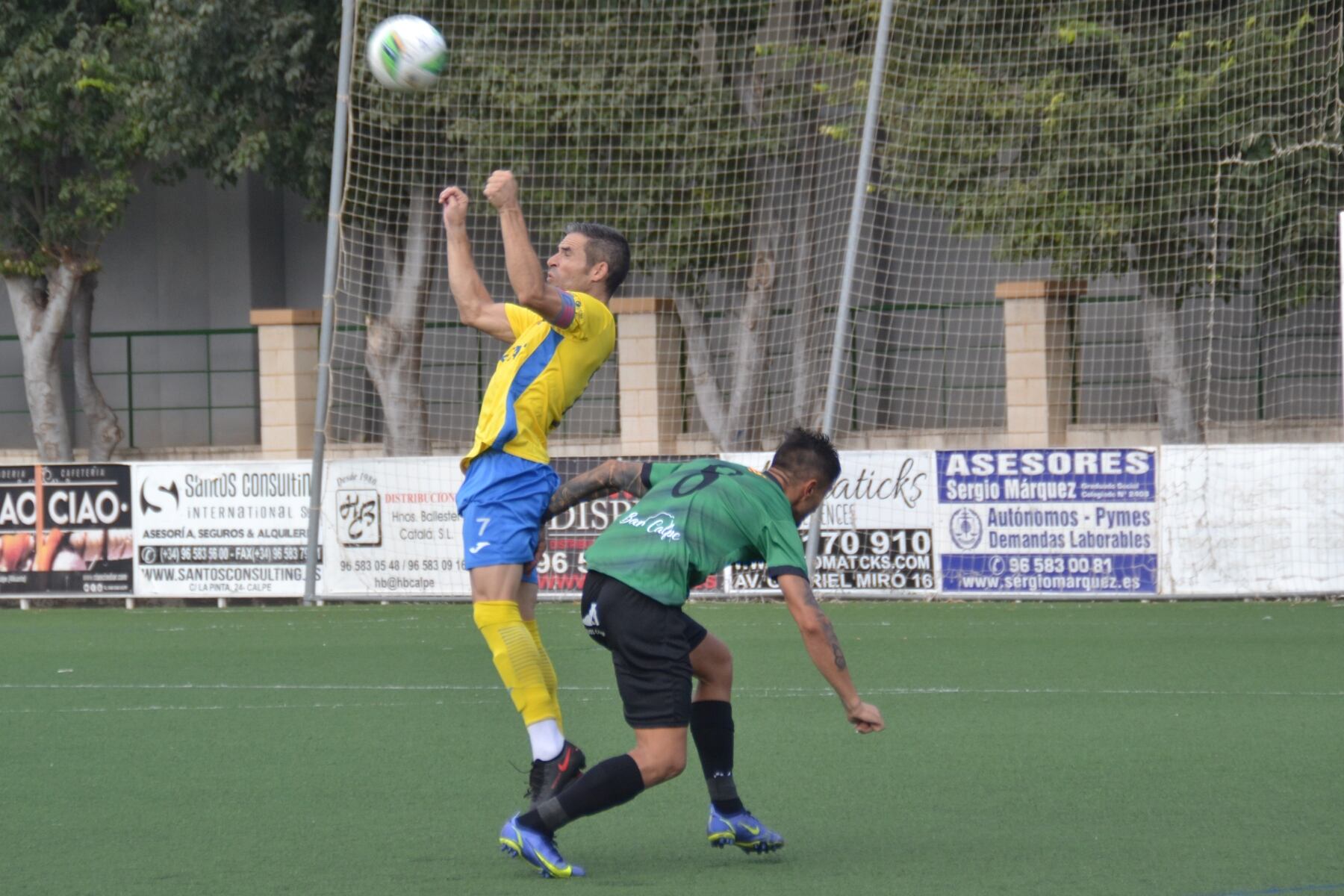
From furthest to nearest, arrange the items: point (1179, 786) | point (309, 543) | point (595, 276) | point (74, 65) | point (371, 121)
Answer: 1. point (74, 65)
2. point (371, 121)
3. point (309, 543)
4. point (1179, 786)
5. point (595, 276)

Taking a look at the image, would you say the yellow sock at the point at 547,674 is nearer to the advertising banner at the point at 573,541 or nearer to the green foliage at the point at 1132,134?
the advertising banner at the point at 573,541

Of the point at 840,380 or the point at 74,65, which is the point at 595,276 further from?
the point at 74,65

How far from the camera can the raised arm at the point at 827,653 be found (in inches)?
197

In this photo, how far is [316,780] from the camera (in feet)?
23.2

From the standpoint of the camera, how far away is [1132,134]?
56.3 ft

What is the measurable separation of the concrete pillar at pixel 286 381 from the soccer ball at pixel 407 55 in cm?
1375

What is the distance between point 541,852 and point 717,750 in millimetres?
693

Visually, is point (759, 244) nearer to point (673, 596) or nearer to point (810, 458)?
point (810, 458)

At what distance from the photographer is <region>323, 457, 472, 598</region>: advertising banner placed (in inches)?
650

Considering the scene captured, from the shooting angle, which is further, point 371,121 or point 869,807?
point 371,121

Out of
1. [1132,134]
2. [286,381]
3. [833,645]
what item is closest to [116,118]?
[286,381]

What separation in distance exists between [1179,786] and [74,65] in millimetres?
18467

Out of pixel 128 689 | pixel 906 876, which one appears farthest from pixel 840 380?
pixel 906 876

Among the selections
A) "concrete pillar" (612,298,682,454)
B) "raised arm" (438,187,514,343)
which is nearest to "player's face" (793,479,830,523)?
"raised arm" (438,187,514,343)
